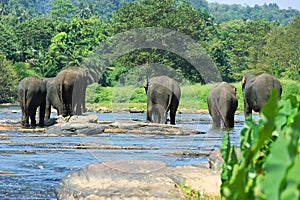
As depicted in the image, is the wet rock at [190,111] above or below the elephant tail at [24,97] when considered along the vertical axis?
below

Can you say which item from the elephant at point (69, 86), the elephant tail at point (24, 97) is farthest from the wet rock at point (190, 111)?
the elephant tail at point (24, 97)

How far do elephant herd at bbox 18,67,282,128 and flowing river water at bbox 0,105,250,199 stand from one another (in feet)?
4.54

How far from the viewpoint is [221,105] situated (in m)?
23.8

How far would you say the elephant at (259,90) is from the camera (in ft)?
71.0

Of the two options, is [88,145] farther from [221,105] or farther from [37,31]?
[37,31]

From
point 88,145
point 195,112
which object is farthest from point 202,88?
point 88,145

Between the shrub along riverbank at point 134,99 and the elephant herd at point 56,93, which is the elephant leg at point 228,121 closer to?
the elephant herd at point 56,93

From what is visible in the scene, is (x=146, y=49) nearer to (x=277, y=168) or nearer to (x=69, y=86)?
(x=69, y=86)

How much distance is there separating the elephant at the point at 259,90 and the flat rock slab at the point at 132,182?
12.8 meters

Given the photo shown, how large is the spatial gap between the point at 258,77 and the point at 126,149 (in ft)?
23.2

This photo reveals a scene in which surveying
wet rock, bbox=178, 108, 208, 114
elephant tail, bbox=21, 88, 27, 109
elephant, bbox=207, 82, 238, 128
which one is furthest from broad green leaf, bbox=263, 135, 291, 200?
wet rock, bbox=178, 108, 208, 114

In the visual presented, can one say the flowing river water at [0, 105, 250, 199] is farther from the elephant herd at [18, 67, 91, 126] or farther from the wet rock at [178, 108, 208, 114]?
the wet rock at [178, 108, 208, 114]

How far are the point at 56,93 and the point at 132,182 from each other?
18717 millimetres

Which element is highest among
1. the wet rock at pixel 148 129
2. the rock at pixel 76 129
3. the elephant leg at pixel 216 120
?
the rock at pixel 76 129
